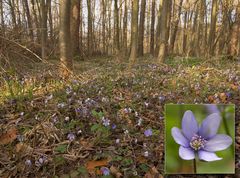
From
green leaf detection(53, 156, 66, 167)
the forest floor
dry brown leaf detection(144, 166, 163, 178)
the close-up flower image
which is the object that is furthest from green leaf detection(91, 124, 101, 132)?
the close-up flower image

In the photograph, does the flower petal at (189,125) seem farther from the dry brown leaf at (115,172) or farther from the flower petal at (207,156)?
the dry brown leaf at (115,172)

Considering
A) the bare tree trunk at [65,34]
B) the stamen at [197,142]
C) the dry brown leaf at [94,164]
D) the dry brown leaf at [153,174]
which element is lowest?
the dry brown leaf at [153,174]

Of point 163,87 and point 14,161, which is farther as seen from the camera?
point 163,87

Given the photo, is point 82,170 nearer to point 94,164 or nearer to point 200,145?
point 94,164

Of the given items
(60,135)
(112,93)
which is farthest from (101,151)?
(112,93)

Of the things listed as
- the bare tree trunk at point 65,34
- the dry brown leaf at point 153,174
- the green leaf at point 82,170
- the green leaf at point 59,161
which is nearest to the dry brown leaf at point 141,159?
the dry brown leaf at point 153,174

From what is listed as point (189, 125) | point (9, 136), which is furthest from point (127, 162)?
point (9, 136)

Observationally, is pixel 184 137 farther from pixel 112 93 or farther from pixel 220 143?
pixel 112 93
